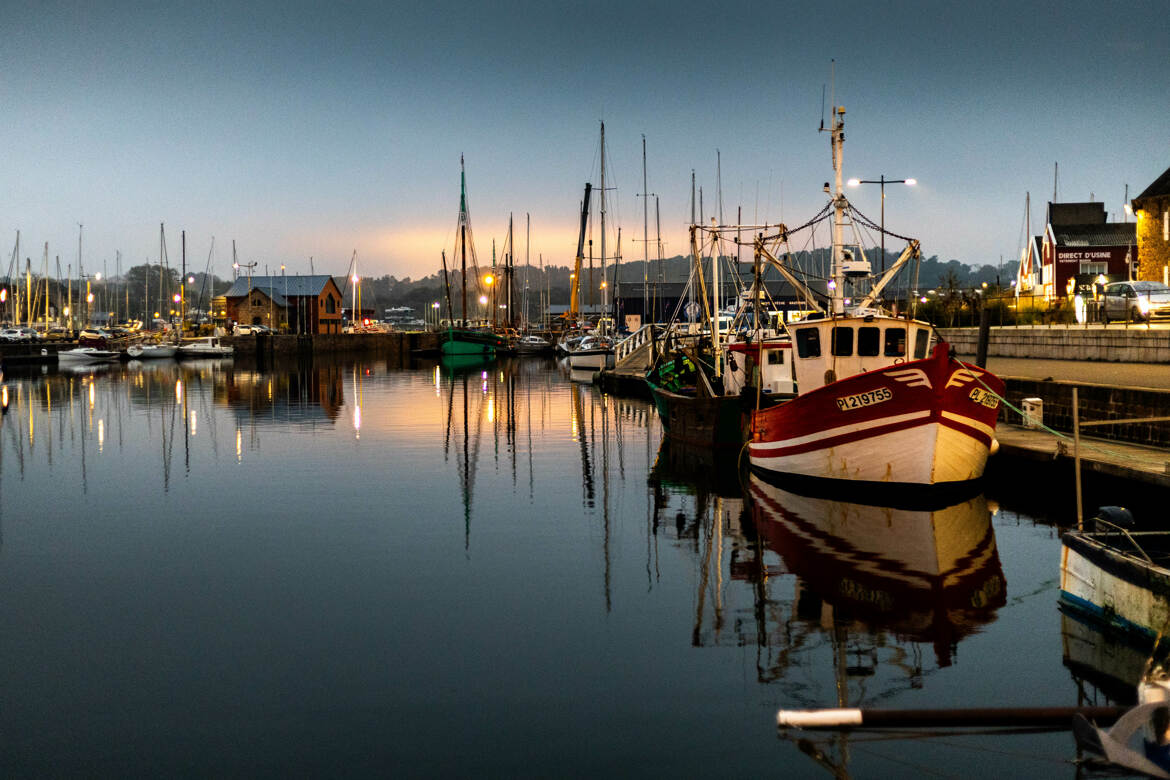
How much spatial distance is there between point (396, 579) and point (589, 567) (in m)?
2.90

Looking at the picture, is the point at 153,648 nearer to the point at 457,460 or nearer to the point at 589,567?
the point at 589,567

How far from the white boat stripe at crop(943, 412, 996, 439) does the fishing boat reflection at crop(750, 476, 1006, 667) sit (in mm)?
1370

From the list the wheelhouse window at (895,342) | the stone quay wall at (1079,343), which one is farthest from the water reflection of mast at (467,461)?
the stone quay wall at (1079,343)

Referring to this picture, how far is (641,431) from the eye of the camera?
114 ft

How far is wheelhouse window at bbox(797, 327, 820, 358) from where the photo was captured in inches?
864

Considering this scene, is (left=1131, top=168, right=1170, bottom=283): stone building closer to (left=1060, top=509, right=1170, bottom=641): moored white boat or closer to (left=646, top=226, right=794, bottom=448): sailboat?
(left=646, top=226, right=794, bottom=448): sailboat

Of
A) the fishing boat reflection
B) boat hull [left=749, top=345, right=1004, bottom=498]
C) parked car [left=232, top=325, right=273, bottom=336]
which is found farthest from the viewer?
parked car [left=232, top=325, right=273, bottom=336]

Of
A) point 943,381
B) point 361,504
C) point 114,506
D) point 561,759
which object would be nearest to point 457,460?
point 361,504

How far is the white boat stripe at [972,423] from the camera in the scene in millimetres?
18828

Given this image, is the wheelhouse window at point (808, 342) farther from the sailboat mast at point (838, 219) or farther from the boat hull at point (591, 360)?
the boat hull at point (591, 360)

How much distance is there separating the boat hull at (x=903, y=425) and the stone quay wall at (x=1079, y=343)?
507 inches

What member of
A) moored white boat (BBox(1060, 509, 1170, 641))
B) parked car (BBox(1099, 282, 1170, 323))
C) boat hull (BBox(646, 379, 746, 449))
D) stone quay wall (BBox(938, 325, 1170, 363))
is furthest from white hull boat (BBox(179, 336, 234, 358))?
moored white boat (BBox(1060, 509, 1170, 641))

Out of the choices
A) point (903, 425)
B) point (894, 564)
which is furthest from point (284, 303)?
point (894, 564)

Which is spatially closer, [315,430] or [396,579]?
[396,579]
